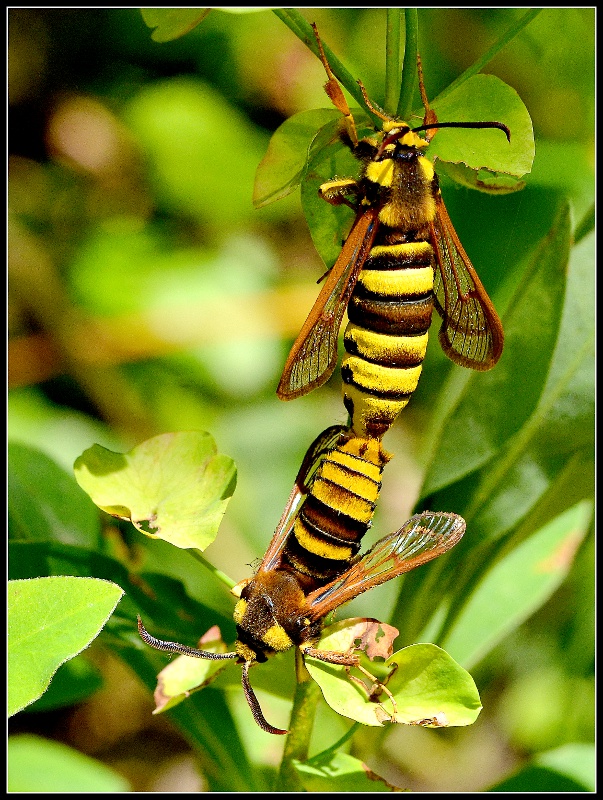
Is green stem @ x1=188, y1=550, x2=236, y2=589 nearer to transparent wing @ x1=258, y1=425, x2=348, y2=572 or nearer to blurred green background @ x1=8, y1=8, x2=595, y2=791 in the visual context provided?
transparent wing @ x1=258, y1=425, x2=348, y2=572

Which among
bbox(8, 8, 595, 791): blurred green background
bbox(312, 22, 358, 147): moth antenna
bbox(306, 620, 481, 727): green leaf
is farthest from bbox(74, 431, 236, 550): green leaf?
bbox(8, 8, 595, 791): blurred green background

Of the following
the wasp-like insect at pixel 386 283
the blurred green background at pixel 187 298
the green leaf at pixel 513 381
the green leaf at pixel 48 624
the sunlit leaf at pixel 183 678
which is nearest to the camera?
the green leaf at pixel 48 624

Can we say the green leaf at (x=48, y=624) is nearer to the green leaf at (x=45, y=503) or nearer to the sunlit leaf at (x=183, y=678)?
the sunlit leaf at (x=183, y=678)

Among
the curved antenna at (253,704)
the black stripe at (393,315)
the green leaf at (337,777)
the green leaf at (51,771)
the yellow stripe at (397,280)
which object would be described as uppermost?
the yellow stripe at (397,280)

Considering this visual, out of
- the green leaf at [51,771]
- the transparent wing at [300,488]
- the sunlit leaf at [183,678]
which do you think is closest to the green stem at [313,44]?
the transparent wing at [300,488]

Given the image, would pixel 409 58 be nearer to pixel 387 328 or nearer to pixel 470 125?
pixel 470 125

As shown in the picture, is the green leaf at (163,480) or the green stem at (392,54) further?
the green leaf at (163,480)

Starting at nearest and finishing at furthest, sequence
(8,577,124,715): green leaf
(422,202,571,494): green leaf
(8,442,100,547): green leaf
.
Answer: (8,577,124,715): green leaf → (422,202,571,494): green leaf → (8,442,100,547): green leaf
